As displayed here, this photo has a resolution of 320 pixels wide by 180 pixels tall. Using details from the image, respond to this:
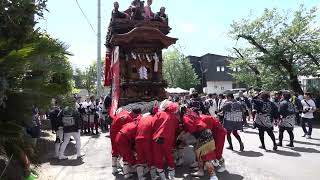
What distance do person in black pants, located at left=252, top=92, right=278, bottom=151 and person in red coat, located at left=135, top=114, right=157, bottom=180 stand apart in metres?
5.10

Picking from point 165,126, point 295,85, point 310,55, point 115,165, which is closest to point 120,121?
point 115,165

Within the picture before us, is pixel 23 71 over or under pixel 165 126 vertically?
over

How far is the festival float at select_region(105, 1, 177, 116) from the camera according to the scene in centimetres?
1087

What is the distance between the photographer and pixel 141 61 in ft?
36.7

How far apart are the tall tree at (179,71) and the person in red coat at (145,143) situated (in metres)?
52.4

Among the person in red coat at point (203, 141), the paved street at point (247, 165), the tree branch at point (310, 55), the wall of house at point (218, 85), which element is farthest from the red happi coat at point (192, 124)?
the wall of house at point (218, 85)

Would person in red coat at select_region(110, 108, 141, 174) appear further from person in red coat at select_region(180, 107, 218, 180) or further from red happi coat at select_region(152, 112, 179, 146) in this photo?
person in red coat at select_region(180, 107, 218, 180)

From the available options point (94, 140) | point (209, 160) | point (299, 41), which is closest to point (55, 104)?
point (209, 160)

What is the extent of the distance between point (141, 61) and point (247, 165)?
12.6ft

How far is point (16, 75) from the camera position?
5.41 m

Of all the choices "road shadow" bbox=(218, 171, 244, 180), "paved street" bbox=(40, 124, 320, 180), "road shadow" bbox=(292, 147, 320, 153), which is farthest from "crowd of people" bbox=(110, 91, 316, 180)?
"road shadow" bbox=(292, 147, 320, 153)

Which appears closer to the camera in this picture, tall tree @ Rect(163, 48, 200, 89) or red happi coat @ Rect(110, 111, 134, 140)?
red happi coat @ Rect(110, 111, 134, 140)

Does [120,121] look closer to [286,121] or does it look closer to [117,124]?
[117,124]

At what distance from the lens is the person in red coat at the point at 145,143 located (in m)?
7.95
